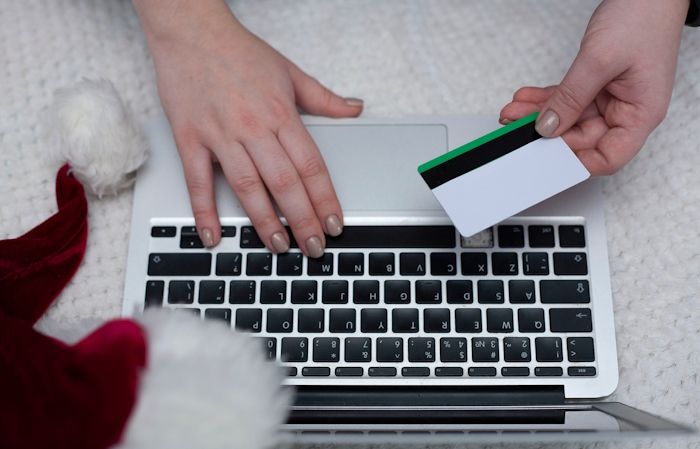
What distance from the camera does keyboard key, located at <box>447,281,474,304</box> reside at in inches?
21.1

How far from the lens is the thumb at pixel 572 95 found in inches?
20.0

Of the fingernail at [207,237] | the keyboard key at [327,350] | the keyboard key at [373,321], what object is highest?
the fingernail at [207,237]

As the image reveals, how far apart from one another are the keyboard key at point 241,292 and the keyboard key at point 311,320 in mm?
44

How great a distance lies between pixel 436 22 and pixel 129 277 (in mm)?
399

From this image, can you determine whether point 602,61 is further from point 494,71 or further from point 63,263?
point 63,263

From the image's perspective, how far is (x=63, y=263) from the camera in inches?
22.4

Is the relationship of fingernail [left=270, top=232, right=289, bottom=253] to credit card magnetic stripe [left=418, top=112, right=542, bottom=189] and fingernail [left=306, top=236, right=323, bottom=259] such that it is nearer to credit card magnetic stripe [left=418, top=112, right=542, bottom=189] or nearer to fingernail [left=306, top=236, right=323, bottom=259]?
fingernail [left=306, top=236, right=323, bottom=259]

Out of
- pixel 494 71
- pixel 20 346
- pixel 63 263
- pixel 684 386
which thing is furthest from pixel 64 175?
pixel 684 386

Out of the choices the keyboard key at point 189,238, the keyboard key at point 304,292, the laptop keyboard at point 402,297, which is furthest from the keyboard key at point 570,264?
the keyboard key at point 189,238

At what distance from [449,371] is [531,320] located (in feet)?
0.26

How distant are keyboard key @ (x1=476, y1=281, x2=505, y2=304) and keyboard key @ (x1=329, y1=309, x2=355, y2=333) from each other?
4.2 inches

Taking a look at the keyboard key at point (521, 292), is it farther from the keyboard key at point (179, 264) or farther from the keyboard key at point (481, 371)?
the keyboard key at point (179, 264)

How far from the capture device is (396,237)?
556mm

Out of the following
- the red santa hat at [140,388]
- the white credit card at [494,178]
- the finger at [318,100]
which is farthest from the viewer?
the finger at [318,100]
